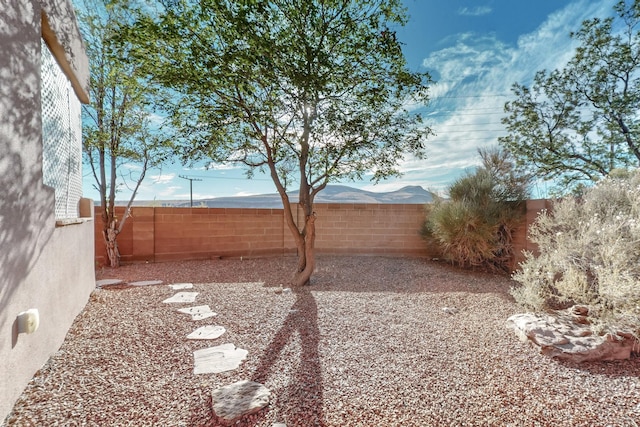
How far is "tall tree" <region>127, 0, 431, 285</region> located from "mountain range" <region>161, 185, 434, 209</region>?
1.18 metres

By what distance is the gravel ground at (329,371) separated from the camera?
166 cm

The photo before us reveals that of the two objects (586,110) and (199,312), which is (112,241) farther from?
(586,110)

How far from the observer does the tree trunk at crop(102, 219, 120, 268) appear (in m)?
5.49

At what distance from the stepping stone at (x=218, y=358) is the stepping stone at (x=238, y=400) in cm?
27

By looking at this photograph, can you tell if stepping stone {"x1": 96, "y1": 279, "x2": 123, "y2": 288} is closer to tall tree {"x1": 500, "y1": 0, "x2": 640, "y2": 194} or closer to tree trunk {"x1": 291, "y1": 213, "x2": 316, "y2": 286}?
tree trunk {"x1": 291, "y1": 213, "x2": 316, "y2": 286}

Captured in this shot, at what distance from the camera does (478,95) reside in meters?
8.86

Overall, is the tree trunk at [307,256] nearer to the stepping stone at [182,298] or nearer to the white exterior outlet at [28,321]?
the stepping stone at [182,298]

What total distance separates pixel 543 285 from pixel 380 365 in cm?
239

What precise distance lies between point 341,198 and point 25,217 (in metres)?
9.65

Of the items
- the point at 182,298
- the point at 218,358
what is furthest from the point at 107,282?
the point at 218,358

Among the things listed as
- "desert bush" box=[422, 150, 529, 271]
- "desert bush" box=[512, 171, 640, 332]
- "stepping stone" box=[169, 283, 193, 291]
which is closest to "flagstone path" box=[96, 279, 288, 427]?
"stepping stone" box=[169, 283, 193, 291]

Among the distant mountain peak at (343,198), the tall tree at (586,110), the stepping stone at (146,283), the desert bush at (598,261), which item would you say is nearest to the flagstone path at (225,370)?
the stepping stone at (146,283)

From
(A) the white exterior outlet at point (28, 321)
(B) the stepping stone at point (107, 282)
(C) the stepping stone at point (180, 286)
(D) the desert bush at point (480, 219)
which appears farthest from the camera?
(D) the desert bush at point (480, 219)

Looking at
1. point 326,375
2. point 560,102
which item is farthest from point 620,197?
point 560,102
